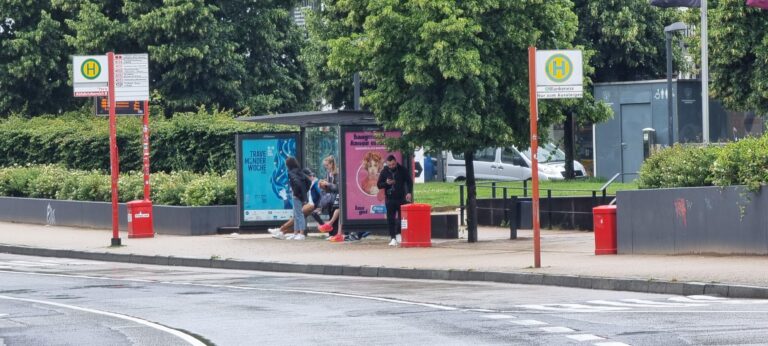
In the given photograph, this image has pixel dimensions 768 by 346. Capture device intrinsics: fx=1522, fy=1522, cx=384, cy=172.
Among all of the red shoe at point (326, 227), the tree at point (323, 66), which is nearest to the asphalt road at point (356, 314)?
the red shoe at point (326, 227)

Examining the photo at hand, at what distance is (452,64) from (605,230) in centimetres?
453

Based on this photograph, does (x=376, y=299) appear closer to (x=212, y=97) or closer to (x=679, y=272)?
(x=679, y=272)

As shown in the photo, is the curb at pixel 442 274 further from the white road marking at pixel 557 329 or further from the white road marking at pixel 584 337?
the white road marking at pixel 584 337

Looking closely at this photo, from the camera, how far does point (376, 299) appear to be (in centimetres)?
1823

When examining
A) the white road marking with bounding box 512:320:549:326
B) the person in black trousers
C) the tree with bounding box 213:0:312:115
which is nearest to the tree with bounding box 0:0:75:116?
the tree with bounding box 213:0:312:115

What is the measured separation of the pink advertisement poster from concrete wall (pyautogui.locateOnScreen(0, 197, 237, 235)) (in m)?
4.83

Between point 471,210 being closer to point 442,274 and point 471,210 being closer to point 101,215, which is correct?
point 442,274

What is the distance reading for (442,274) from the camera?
22.0 m

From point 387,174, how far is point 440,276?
6345mm

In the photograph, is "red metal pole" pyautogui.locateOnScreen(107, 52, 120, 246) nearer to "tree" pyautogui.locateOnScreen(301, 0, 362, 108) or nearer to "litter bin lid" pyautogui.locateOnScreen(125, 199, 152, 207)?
"litter bin lid" pyautogui.locateOnScreen(125, 199, 152, 207)

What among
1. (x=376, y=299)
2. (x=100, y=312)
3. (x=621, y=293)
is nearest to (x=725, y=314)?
(x=621, y=293)

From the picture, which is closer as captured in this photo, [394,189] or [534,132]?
[534,132]

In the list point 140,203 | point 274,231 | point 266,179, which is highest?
point 266,179

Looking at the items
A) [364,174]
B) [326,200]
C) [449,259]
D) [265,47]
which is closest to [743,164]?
[449,259]
